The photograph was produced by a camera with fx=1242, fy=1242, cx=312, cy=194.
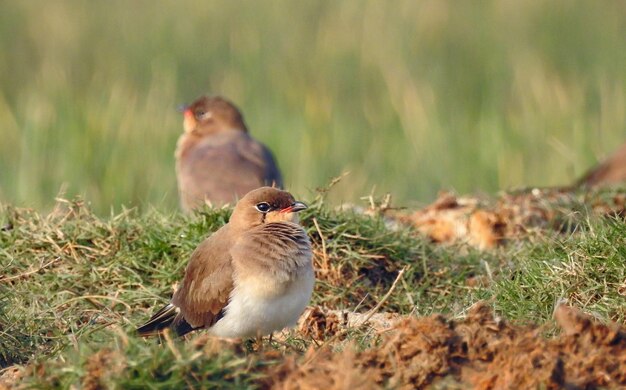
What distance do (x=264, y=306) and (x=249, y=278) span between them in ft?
0.44

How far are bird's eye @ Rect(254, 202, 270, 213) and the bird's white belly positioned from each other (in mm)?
442

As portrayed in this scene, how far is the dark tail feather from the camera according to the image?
4.67m

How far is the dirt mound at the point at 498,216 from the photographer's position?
6379 millimetres

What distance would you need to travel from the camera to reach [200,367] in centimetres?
340

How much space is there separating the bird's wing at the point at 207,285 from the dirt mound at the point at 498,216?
5.83ft

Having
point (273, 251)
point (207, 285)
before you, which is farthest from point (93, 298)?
point (273, 251)

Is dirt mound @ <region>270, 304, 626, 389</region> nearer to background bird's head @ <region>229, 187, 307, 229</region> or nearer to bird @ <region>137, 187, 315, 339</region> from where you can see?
bird @ <region>137, 187, 315, 339</region>

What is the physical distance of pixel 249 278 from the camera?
14.7 ft

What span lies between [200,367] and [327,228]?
7.67ft

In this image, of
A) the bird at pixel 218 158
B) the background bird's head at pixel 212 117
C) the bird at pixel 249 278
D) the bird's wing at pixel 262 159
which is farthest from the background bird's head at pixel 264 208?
the background bird's head at pixel 212 117

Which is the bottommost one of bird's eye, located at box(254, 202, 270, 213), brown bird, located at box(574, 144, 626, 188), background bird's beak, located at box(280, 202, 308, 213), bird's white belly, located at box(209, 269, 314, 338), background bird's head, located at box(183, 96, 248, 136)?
brown bird, located at box(574, 144, 626, 188)

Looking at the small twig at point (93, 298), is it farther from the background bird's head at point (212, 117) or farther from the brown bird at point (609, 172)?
the background bird's head at point (212, 117)

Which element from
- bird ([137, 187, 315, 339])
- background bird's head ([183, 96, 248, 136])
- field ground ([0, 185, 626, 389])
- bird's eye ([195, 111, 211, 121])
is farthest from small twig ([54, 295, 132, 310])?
bird's eye ([195, 111, 211, 121])

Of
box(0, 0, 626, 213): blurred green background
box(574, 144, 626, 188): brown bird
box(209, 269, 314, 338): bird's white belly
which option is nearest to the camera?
box(209, 269, 314, 338): bird's white belly
